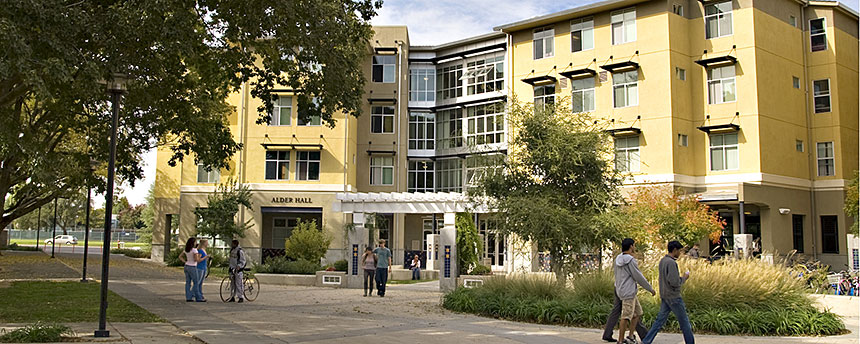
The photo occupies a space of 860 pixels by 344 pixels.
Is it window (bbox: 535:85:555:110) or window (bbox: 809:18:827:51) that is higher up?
window (bbox: 809:18:827:51)

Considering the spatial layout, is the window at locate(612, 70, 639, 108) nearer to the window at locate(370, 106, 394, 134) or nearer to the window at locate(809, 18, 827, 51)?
the window at locate(809, 18, 827, 51)

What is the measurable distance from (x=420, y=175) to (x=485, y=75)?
780cm

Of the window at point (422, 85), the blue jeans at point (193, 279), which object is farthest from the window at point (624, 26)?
the blue jeans at point (193, 279)

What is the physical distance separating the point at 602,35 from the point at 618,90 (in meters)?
3.19

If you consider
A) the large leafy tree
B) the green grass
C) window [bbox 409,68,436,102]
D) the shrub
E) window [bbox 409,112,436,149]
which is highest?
window [bbox 409,68,436,102]

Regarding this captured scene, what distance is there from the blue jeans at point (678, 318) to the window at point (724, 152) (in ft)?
87.1

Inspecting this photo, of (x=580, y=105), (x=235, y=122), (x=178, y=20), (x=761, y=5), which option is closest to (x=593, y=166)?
(x=178, y=20)

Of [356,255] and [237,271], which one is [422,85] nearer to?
[356,255]

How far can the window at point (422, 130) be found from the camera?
157 feet

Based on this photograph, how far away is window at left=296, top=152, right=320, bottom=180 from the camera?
43.8 m

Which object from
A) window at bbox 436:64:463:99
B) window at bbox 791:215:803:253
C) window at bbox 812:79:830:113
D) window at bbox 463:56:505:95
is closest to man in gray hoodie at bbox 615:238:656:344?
window at bbox 791:215:803:253

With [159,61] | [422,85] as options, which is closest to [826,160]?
[422,85]

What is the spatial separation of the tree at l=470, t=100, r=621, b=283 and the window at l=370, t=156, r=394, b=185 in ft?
89.3

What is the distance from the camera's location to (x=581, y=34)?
39531mm
